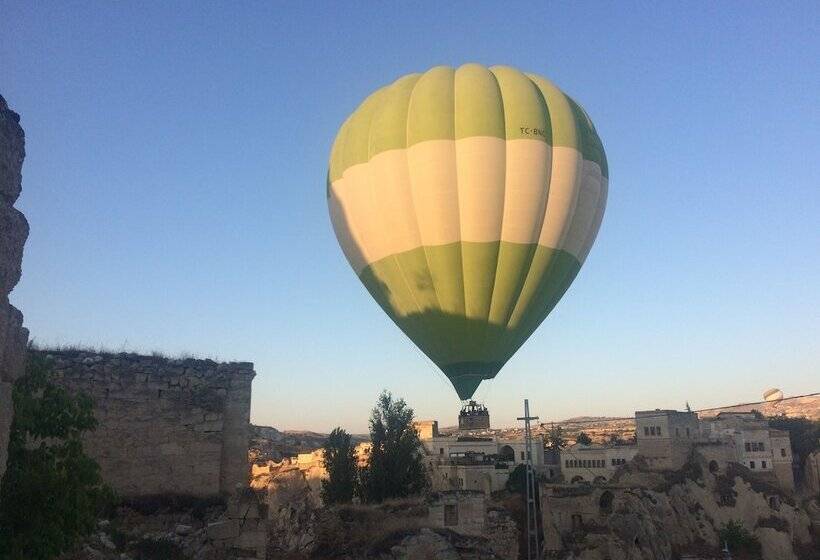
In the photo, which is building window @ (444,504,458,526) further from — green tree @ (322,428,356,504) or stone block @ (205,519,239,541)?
stone block @ (205,519,239,541)

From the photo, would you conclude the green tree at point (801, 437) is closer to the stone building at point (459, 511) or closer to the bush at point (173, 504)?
the stone building at point (459, 511)

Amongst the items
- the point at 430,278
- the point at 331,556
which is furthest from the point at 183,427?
the point at 430,278

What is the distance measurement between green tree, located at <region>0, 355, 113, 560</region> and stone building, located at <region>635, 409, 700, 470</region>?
35140 mm

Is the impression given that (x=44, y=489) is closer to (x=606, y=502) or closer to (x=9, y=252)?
(x=9, y=252)

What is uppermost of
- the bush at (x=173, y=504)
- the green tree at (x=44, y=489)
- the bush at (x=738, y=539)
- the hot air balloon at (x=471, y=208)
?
the hot air balloon at (x=471, y=208)

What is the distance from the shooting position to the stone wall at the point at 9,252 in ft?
12.7

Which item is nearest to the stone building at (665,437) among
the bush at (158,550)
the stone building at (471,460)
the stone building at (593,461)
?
the stone building at (593,461)

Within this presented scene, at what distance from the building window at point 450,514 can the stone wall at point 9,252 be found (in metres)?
18.0

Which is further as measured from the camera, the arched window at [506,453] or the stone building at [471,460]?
the arched window at [506,453]

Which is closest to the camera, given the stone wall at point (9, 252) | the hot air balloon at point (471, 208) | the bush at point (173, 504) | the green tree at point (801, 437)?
the stone wall at point (9, 252)

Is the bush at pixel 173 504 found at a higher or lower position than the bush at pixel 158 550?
higher

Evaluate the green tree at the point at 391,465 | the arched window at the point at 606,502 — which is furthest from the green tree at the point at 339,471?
the arched window at the point at 606,502

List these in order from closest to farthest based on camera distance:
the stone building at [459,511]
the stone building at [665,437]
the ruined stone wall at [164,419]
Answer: the ruined stone wall at [164,419]
the stone building at [459,511]
the stone building at [665,437]

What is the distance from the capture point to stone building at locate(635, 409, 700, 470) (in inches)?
1431
